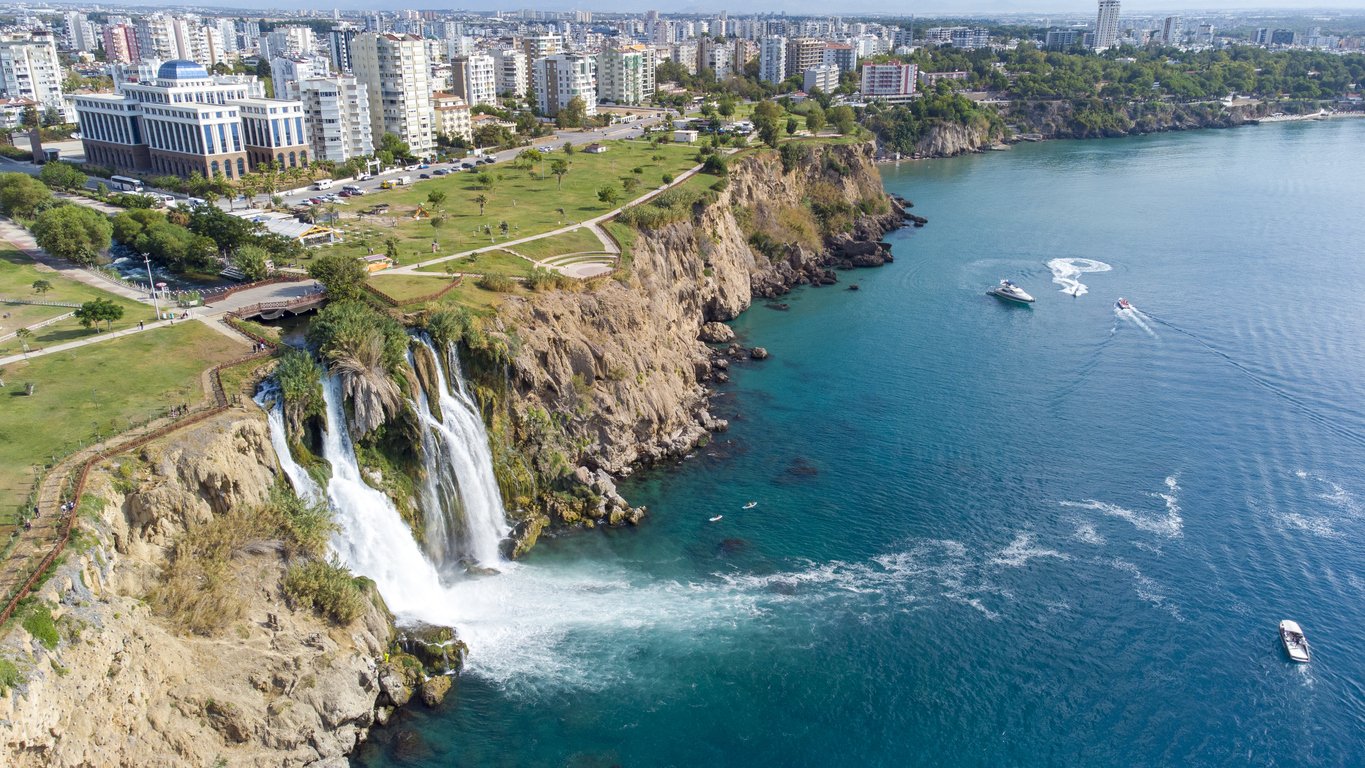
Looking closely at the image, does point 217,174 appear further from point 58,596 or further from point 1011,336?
point 1011,336

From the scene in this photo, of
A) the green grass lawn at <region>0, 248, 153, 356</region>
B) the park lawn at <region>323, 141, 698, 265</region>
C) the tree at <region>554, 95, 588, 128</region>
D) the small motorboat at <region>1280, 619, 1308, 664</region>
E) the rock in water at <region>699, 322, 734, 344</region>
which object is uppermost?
the tree at <region>554, 95, 588, 128</region>

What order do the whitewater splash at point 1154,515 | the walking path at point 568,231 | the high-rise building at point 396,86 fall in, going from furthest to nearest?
the high-rise building at point 396,86 → the walking path at point 568,231 → the whitewater splash at point 1154,515

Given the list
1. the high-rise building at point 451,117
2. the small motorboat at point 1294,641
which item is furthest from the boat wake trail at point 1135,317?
the high-rise building at point 451,117

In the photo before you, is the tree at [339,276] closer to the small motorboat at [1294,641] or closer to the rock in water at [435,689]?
the rock in water at [435,689]

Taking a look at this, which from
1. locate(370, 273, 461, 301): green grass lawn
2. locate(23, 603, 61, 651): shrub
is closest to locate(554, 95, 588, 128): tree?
locate(370, 273, 461, 301): green grass lawn

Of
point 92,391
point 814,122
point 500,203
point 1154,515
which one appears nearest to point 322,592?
point 92,391

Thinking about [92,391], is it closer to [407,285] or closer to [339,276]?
[339,276]

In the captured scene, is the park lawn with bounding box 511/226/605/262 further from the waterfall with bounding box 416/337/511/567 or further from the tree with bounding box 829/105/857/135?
the tree with bounding box 829/105/857/135

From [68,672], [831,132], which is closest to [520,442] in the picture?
[68,672]

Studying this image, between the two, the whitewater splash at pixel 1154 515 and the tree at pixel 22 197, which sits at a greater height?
the tree at pixel 22 197
